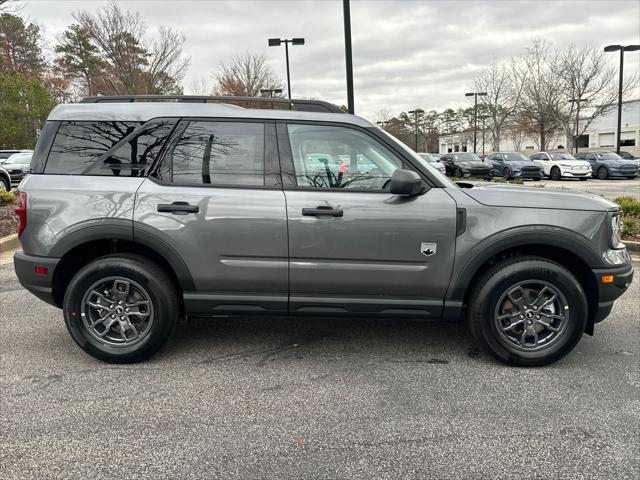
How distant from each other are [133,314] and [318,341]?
1487 mm

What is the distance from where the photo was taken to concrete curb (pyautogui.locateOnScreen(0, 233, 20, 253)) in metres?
7.40

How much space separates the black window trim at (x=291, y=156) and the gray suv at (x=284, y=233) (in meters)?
0.01

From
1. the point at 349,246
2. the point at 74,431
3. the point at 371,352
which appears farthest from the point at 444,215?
the point at 74,431

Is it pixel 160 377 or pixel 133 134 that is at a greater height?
pixel 133 134

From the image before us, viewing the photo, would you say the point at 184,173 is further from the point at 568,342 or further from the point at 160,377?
the point at 568,342

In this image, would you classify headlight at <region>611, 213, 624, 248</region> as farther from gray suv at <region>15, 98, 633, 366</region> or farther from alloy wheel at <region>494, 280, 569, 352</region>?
alloy wheel at <region>494, 280, 569, 352</region>

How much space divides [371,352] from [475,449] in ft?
4.44

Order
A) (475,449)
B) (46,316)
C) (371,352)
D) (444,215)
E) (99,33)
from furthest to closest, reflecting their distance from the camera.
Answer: (99,33)
(46,316)
(371,352)
(444,215)
(475,449)

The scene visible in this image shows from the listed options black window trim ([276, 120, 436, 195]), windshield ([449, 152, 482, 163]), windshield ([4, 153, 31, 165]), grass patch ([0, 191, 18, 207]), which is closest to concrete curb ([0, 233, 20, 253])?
grass patch ([0, 191, 18, 207])

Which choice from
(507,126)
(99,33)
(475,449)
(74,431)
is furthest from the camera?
(507,126)

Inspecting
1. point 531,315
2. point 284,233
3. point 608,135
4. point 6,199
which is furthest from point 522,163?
point 608,135

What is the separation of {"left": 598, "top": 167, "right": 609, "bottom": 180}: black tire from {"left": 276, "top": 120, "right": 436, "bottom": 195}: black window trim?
2525cm

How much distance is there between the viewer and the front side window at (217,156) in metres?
3.45

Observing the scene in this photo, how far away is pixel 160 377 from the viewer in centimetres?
337
